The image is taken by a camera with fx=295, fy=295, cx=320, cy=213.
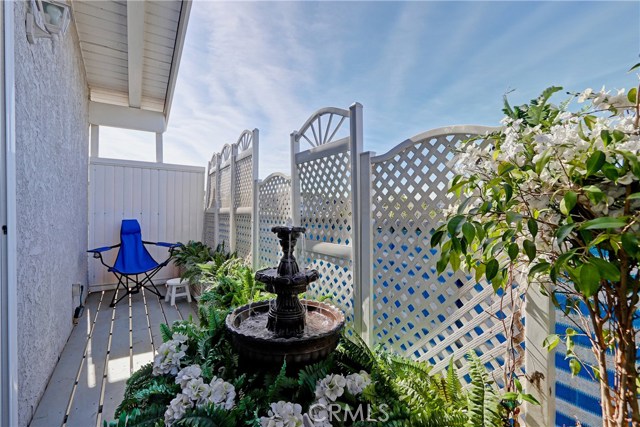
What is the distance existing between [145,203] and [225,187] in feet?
Result: 5.33

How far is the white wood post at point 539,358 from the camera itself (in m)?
1.24

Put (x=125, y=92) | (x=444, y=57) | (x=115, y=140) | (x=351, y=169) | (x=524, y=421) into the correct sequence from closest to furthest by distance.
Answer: (x=524, y=421) < (x=351, y=169) < (x=444, y=57) < (x=125, y=92) < (x=115, y=140)

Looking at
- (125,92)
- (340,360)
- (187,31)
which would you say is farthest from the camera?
(125,92)

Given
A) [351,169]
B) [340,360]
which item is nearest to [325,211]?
[351,169]

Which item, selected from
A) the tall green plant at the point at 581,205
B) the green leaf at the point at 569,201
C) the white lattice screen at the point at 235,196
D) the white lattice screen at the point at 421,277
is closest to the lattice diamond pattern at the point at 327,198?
the white lattice screen at the point at 421,277

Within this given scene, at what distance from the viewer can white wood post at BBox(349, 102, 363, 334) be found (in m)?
2.03

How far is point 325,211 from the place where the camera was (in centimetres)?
244

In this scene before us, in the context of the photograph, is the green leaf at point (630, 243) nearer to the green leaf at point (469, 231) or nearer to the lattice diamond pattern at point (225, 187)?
the green leaf at point (469, 231)

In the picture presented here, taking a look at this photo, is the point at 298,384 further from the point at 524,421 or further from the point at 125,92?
the point at 125,92

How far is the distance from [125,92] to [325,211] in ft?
13.3

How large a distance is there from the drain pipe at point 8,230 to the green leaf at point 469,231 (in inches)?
70.1

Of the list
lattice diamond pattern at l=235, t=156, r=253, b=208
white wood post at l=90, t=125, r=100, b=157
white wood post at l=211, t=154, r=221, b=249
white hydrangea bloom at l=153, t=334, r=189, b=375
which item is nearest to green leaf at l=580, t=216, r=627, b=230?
white hydrangea bloom at l=153, t=334, r=189, b=375

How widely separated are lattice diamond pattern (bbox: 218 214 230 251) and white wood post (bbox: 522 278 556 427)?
12.7ft

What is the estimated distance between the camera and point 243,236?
155 inches
